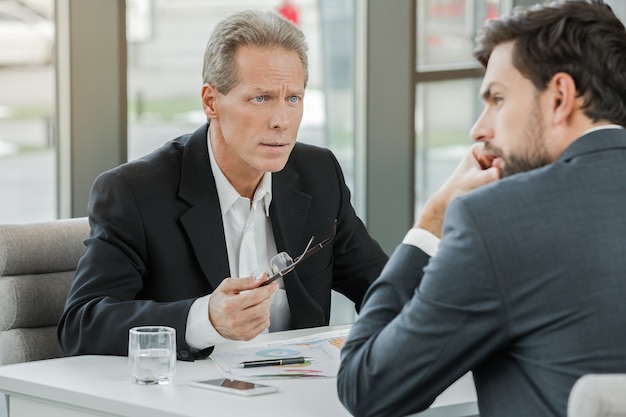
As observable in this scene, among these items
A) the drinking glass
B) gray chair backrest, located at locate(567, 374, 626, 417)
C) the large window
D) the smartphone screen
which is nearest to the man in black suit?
the drinking glass

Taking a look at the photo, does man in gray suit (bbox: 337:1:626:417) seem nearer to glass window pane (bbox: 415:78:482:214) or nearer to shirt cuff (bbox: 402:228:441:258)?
shirt cuff (bbox: 402:228:441:258)

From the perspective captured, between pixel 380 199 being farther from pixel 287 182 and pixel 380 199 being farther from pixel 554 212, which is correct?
pixel 554 212

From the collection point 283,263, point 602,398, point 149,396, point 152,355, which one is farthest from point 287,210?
point 602,398

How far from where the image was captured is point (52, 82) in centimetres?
343

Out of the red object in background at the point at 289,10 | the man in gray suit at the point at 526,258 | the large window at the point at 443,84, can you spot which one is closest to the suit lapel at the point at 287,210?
the man in gray suit at the point at 526,258

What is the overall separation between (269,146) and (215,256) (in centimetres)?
30

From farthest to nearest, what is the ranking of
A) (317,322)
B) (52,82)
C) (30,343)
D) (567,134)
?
(52,82) < (317,322) < (30,343) < (567,134)

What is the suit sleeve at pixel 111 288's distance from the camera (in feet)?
7.04

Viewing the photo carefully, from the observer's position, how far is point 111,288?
2277 millimetres

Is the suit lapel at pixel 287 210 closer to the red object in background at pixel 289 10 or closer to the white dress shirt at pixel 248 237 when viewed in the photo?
the white dress shirt at pixel 248 237

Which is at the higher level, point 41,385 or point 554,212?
point 554,212

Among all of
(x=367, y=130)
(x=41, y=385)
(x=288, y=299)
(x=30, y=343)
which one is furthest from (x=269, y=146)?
(x=367, y=130)

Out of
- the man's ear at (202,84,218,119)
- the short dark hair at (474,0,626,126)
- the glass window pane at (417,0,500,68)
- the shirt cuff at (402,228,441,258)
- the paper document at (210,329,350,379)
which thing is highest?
Answer: the glass window pane at (417,0,500,68)

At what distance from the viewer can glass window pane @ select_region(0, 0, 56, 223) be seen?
3.37m
